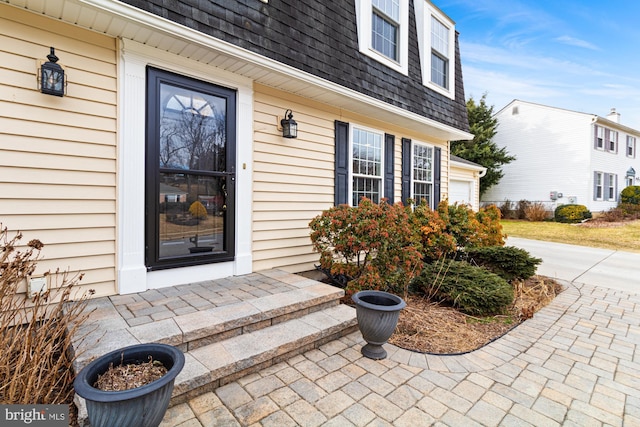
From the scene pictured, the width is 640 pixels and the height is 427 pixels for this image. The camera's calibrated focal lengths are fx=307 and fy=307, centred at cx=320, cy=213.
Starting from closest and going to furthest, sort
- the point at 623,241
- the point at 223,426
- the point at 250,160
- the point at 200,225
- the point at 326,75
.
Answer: the point at 223,426 → the point at 200,225 → the point at 250,160 → the point at 326,75 → the point at 623,241

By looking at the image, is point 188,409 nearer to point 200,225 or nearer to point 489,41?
point 200,225

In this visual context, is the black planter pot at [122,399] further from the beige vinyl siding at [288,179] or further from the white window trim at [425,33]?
the white window trim at [425,33]

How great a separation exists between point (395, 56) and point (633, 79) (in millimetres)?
19199

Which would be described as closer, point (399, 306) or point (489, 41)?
point (399, 306)

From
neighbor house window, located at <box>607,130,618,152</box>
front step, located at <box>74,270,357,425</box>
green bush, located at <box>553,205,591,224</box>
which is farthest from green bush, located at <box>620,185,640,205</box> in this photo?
front step, located at <box>74,270,357,425</box>

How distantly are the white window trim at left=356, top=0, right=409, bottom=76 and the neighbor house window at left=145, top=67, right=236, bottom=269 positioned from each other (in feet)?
8.45

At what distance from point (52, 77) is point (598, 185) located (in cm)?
2245

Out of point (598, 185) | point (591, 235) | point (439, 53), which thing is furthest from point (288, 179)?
point (598, 185)

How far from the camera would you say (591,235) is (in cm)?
1122

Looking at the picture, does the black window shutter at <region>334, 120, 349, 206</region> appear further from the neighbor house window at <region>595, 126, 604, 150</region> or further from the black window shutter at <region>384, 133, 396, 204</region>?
the neighbor house window at <region>595, 126, 604, 150</region>

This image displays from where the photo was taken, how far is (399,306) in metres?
2.51

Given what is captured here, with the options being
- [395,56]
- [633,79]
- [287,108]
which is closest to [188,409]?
[287,108]

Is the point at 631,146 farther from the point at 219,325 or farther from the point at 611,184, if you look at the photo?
the point at 219,325

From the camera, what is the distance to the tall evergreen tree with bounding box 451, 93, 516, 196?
1817 cm
